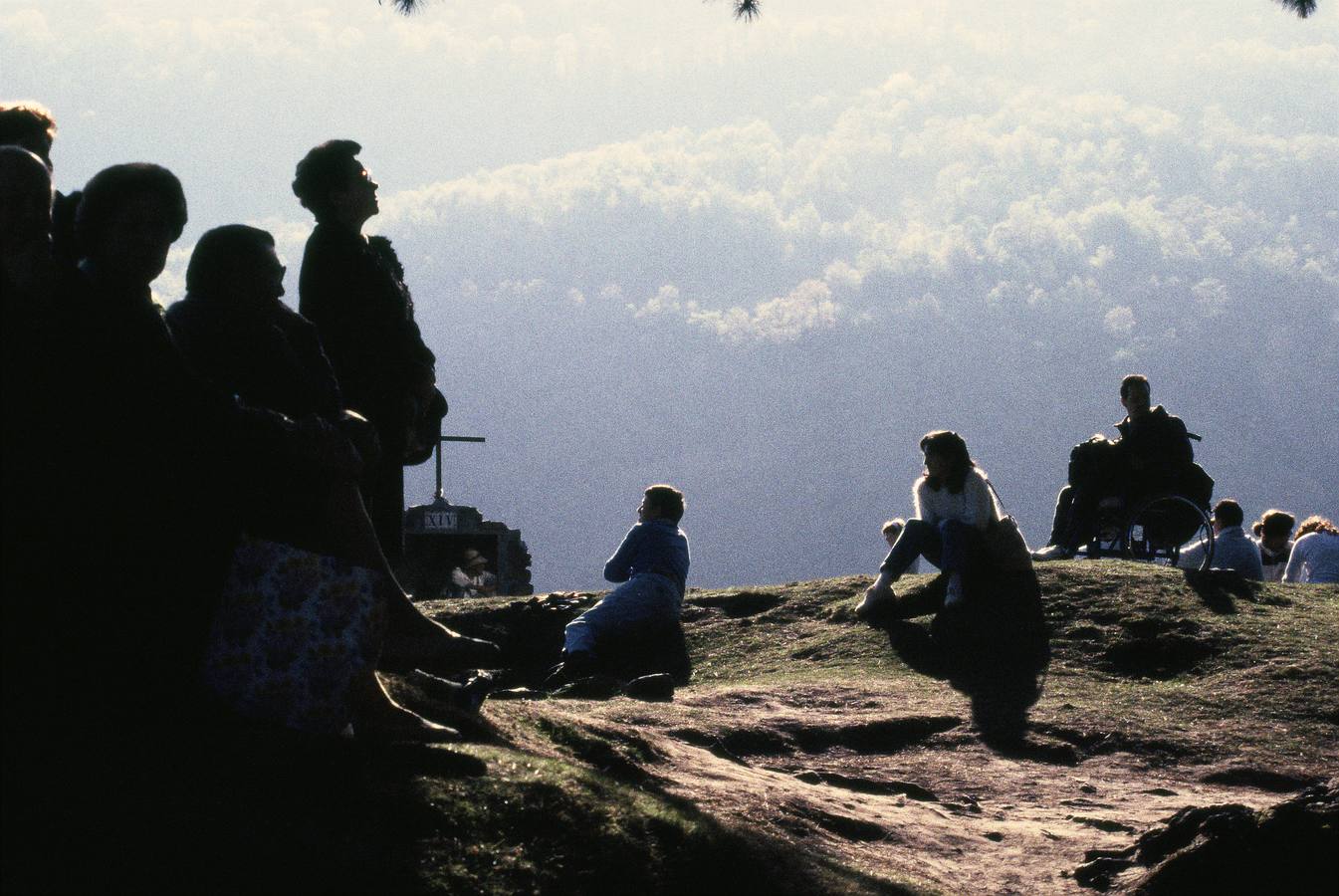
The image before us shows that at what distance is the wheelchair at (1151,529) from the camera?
488 inches

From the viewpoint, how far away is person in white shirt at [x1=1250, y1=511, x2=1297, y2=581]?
1431 cm

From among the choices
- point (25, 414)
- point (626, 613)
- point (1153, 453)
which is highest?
point (1153, 453)

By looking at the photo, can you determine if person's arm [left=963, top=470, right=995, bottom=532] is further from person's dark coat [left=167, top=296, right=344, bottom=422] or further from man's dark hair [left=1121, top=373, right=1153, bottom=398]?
person's dark coat [left=167, top=296, right=344, bottom=422]

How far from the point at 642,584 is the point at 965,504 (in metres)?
2.53

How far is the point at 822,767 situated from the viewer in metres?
7.67

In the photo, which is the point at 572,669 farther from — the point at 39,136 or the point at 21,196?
the point at 21,196

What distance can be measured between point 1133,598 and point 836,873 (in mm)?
6820

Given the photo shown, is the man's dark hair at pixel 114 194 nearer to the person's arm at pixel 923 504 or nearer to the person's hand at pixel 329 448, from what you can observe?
the person's hand at pixel 329 448

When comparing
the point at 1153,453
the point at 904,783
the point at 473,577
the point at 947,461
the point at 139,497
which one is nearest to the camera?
the point at 139,497

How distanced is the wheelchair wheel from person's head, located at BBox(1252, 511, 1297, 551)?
89.3 inches

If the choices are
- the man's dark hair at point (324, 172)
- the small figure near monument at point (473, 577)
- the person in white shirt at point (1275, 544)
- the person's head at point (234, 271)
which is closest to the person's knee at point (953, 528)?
the person in white shirt at point (1275, 544)

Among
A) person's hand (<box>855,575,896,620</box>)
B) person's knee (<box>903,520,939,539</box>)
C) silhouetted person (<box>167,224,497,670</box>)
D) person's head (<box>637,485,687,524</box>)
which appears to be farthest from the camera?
person's hand (<box>855,575,896,620</box>)

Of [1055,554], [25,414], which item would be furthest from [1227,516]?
[25,414]

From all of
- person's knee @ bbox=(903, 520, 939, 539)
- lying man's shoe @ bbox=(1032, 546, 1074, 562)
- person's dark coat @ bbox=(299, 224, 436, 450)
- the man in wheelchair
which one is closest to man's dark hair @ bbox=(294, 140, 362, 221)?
person's dark coat @ bbox=(299, 224, 436, 450)
